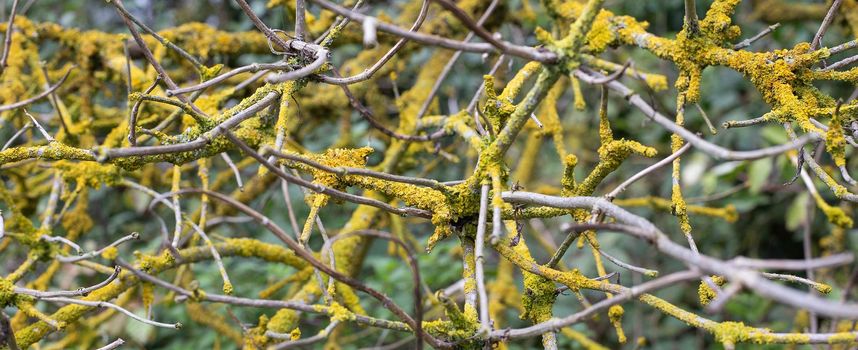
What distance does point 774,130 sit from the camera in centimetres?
259

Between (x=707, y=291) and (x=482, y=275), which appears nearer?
(x=482, y=275)

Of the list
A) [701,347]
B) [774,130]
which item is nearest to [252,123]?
[774,130]

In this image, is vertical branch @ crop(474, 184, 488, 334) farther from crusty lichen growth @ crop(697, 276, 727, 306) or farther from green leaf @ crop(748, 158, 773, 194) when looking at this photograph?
green leaf @ crop(748, 158, 773, 194)

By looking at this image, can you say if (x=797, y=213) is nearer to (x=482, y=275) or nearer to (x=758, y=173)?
(x=758, y=173)

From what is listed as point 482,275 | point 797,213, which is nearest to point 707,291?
point 482,275

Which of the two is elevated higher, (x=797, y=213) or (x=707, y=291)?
(x=797, y=213)

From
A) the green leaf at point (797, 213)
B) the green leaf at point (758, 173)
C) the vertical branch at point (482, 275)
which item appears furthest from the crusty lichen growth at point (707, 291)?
the green leaf at point (797, 213)

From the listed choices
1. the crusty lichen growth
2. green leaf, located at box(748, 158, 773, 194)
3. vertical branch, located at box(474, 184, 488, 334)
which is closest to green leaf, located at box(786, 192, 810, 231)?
green leaf, located at box(748, 158, 773, 194)

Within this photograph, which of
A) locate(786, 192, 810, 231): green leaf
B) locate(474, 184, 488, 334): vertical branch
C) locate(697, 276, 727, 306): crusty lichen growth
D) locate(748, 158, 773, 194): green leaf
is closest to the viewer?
locate(474, 184, 488, 334): vertical branch

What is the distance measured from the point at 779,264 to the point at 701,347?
101 inches

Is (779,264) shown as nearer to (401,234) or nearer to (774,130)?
(401,234)

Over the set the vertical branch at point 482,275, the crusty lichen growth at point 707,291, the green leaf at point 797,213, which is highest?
the green leaf at point 797,213

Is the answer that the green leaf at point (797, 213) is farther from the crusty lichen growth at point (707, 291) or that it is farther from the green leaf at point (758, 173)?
the crusty lichen growth at point (707, 291)

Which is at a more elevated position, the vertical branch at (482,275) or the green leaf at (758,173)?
the green leaf at (758,173)
